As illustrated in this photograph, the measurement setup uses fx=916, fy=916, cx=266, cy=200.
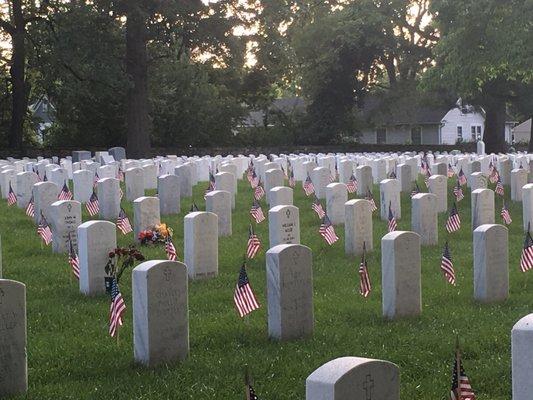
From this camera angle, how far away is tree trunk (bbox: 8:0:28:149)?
36531 mm

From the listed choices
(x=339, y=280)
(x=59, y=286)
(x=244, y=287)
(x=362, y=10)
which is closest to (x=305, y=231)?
(x=339, y=280)

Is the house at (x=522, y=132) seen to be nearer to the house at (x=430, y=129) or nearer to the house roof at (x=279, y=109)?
the house at (x=430, y=129)

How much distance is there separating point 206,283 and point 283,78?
4267 cm

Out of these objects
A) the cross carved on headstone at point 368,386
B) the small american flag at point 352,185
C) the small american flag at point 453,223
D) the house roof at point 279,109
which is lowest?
the small american flag at point 453,223

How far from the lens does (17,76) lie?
3778cm

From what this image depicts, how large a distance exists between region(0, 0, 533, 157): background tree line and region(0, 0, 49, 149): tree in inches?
2.3

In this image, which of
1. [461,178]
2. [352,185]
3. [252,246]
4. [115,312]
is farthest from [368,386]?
[461,178]

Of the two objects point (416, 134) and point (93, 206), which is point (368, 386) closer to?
point (93, 206)

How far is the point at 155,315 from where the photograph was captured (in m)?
7.60

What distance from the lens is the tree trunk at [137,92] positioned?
119 feet

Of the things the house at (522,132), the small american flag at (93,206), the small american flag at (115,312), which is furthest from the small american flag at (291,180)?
the house at (522,132)

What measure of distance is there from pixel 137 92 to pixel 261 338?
1147 inches

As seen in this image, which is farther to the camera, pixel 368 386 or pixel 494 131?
pixel 494 131

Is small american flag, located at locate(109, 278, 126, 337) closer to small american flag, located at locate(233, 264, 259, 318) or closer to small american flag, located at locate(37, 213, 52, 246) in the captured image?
small american flag, located at locate(233, 264, 259, 318)
